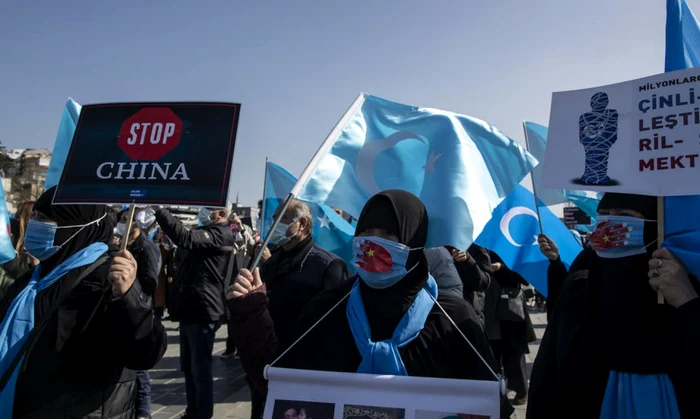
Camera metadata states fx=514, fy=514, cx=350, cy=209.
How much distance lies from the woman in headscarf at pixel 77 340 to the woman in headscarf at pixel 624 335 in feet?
6.63

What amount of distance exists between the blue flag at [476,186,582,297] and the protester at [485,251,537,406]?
4.93ft

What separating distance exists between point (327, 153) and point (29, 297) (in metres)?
1.79

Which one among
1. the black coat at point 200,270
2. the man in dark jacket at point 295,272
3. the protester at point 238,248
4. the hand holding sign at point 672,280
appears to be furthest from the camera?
the protester at point 238,248

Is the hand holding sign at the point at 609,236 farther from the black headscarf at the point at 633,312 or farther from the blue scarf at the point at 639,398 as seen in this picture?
the blue scarf at the point at 639,398

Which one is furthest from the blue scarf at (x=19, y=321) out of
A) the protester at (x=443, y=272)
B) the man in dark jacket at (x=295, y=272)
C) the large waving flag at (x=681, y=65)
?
the protester at (x=443, y=272)

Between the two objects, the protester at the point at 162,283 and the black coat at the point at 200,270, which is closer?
the black coat at the point at 200,270

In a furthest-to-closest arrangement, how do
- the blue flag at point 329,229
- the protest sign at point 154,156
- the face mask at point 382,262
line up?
the blue flag at point 329,229
the protest sign at point 154,156
the face mask at point 382,262

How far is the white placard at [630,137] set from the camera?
7.13 ft

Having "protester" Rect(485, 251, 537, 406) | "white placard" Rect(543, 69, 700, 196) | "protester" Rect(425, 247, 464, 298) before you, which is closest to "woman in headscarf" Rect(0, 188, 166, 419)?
"white placard" Rect(543, 69, 700, 196)

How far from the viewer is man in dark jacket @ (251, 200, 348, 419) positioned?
403cm

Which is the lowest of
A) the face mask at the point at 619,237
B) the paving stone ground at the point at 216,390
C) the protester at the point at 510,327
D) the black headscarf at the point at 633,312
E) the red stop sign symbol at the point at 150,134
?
the paving stone ground at the point at 216,390

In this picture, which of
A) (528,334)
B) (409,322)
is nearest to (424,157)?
(409,322)

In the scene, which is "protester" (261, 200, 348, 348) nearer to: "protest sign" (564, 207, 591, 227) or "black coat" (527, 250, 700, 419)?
"black coat" (527, 250, 700, 419)

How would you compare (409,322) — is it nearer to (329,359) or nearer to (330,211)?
(329,359)
